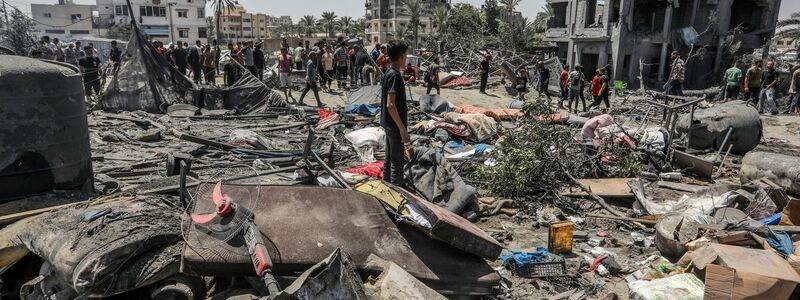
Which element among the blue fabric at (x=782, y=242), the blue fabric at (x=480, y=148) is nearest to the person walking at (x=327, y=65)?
the blue fabric at (x=480, y=148)

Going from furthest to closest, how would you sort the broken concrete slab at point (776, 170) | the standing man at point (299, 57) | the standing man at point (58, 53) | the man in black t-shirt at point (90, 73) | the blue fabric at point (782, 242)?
the standing man at point (299, 57), the standing man at point (58, 53), the man in black t-shirt at point (90, 73), the broken concrete slab at point (776, 170), the blue fabric at point (782, 242)

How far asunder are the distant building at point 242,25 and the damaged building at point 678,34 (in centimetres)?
7581

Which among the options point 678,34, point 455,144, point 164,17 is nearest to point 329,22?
point 164,17

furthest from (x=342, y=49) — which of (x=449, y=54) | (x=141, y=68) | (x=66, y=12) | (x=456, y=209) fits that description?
(x=66, y=12)

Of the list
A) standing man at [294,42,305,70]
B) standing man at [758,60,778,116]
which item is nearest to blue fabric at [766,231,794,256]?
standing man at [758,60,778,116]

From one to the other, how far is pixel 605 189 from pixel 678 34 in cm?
2108

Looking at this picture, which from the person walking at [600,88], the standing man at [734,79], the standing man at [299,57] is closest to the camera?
the person walking at [600,88]

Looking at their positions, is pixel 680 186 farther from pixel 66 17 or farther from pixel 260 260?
pixel 66 17

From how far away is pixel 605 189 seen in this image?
6.65 metres

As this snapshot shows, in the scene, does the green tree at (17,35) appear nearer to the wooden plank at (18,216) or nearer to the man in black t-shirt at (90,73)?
the man in black t-shirt at (90,73)

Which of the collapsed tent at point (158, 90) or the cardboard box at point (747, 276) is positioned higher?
the collapsed tent at point (158, 90)

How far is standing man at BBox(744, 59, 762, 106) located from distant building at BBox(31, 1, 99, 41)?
73.2 meters

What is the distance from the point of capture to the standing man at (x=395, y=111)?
458 cm

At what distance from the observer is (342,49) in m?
17.0
